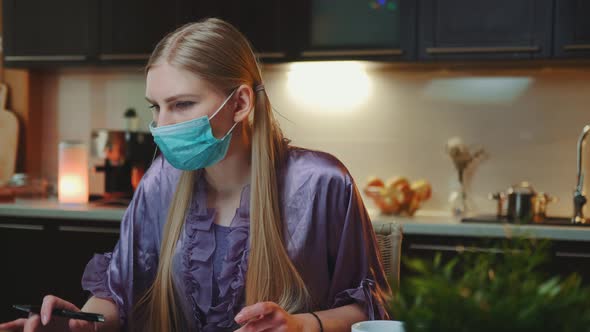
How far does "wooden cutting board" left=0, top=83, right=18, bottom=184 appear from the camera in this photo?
3926 mm

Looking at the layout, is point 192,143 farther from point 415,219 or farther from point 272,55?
point 272,55

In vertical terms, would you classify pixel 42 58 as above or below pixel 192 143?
above

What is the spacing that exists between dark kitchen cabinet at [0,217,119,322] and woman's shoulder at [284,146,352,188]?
5.85ft

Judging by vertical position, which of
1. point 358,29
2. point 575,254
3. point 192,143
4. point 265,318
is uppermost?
point 358,29

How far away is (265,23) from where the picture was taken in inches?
132

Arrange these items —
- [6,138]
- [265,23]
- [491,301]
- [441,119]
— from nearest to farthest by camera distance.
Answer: [491,301] → [265,23] → [441,119] → [6,138]

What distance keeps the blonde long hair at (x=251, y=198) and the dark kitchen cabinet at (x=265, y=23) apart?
172cm

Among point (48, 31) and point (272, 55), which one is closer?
point (272, 55)

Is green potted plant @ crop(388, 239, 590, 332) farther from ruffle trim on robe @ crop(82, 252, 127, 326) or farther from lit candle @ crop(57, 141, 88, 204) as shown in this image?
lit candle @ crop(57, 141, 88, 204)

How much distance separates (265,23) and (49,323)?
225 cm

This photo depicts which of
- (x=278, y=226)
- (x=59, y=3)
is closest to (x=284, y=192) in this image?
(x=278, y=226)

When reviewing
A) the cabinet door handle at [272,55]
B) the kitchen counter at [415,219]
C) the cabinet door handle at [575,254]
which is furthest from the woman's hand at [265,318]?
the cabinet door handle at [272,55]

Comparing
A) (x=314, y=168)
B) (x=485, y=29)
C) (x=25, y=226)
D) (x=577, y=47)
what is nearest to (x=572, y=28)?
(x=577, y=47)

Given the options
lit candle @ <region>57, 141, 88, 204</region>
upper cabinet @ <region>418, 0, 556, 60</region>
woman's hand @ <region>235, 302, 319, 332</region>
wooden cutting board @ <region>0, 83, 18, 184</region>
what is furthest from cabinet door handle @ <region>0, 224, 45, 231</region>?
woman's hand @ <region>235, 302, 319, 332</region>
